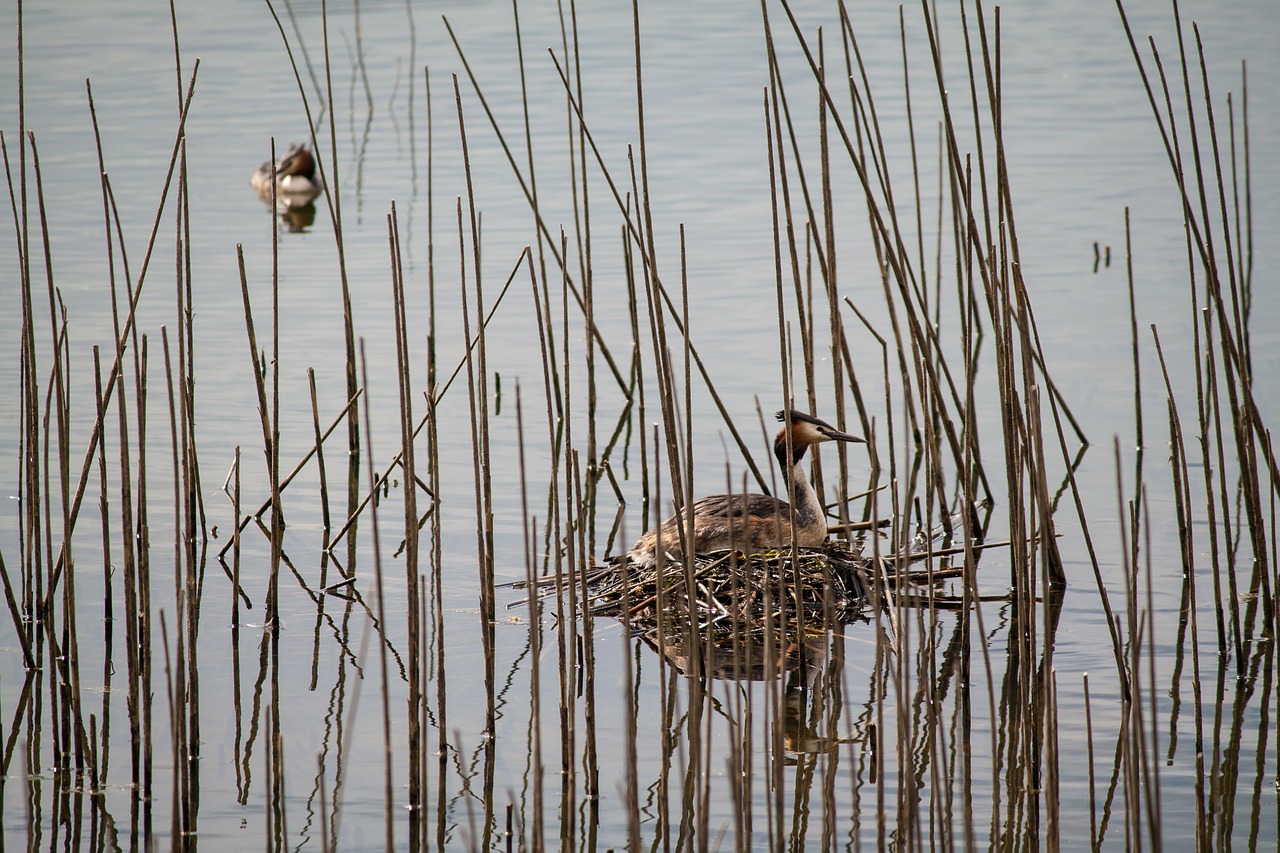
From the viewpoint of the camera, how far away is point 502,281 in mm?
11859

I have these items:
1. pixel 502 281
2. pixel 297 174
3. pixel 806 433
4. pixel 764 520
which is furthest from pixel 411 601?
pixel 297 174

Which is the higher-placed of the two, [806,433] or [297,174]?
[297,174]

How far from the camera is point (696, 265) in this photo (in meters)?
12.4

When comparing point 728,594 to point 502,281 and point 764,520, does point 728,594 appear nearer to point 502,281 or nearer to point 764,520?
point 764,520

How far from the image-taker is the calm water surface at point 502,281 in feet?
17.1

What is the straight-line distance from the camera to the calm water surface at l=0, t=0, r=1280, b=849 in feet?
17.1

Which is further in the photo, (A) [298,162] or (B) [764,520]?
(A) [298,162]

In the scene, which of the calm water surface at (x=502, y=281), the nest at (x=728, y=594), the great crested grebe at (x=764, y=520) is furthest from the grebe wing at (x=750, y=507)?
the calm water surface at (x=502, y=281)

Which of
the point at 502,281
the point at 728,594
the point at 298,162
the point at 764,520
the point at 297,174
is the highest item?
the point at 298,162

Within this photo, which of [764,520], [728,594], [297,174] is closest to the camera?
[728,594]

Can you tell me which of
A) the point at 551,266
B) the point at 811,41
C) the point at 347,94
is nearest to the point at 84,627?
the point at 551,266

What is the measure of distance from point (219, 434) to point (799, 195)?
22.5 ft

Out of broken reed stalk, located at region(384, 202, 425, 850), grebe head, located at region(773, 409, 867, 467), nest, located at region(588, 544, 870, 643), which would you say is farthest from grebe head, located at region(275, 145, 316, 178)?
Answer: broken reed stalk, located at region(384, 202, 425, 850)

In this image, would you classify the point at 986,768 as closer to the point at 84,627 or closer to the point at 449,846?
the point at 449,846
